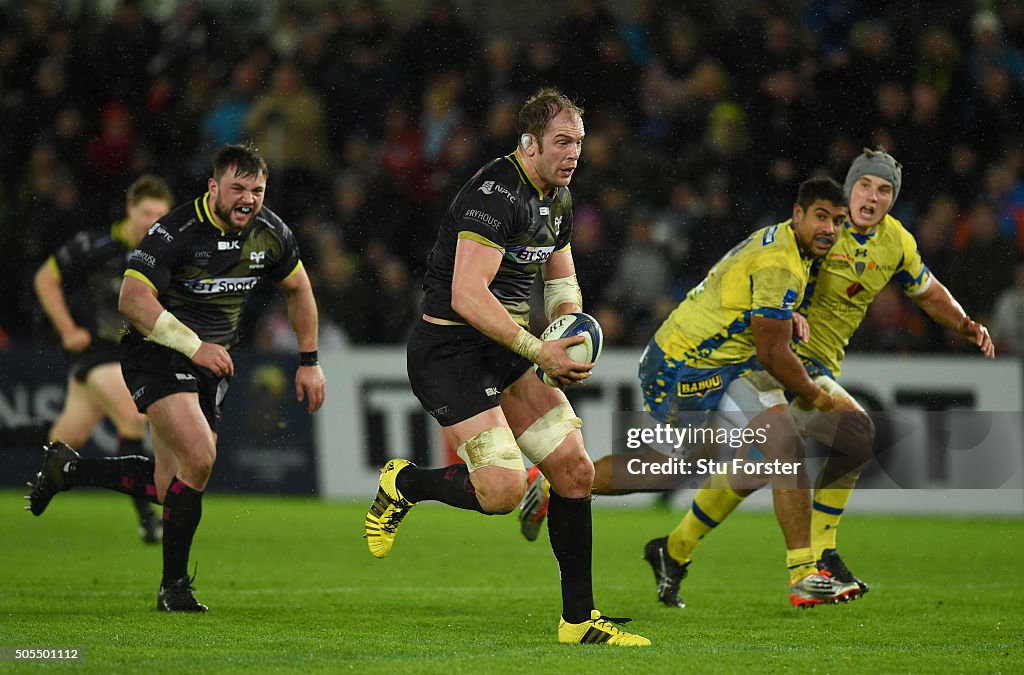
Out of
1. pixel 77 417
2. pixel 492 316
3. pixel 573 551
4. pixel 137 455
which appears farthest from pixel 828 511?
pixel 77 417

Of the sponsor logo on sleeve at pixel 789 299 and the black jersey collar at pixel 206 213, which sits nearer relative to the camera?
the black jersey collar at pixel 206 213

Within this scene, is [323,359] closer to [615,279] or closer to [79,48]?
[615,279]

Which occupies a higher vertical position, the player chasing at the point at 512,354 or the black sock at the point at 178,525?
the player chasing at the point at 512,354

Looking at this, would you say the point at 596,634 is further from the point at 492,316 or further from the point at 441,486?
the point at 492,316

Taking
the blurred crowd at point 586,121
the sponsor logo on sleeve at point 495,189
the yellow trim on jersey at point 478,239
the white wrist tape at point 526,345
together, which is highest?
the blurred crowd at point 586,121

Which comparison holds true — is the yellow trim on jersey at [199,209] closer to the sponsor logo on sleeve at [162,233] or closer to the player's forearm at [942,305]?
the sponsor logo on sleeve at [162,233]

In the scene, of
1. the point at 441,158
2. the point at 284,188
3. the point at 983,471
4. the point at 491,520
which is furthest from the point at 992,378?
the point at 284,188

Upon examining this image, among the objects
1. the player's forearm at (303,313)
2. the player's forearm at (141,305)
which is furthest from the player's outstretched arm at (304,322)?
the player's forearm at (141,305)

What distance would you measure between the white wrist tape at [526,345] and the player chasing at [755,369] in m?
1.91

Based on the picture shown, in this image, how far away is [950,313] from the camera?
25.9ft

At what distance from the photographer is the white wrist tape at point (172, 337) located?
6.87 meters

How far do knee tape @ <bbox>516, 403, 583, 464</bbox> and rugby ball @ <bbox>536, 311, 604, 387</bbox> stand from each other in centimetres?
22

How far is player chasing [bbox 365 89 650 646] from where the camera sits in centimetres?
583

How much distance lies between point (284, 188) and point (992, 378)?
6991mm
